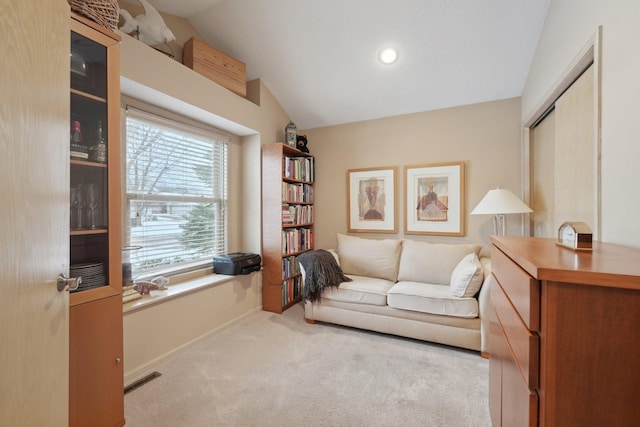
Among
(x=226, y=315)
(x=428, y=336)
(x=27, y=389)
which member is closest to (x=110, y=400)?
(x=27, y=389)

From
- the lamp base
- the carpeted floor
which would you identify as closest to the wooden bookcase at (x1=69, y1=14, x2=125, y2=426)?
the carpeted floor

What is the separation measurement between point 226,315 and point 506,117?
3.57 m

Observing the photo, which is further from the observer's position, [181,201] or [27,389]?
[181,201]

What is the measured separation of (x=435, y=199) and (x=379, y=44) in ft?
5.71

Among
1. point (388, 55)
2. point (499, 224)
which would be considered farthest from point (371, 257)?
point (388, 55)

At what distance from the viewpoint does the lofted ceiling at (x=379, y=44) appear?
2197 millimetres

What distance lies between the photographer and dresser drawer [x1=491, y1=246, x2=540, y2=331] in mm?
687

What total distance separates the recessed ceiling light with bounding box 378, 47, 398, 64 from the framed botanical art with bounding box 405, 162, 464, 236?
1191 mm

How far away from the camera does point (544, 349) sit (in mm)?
646

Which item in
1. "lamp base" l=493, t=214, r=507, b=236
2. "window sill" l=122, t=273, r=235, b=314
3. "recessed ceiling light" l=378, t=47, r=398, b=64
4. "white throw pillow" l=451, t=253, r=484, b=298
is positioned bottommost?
"window sill" l=122, t=273, r=235, b=314

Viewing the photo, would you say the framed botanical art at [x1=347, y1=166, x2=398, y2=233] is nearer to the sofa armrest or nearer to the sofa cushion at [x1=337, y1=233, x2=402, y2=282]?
the sofa cushion at [x1=337, y1=233, x2=402, y2=282]

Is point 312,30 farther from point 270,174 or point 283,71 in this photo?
point 270,174

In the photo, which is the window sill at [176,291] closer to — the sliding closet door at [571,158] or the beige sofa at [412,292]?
the beige sofa at [412,292]

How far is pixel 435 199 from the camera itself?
3133 millimetres
